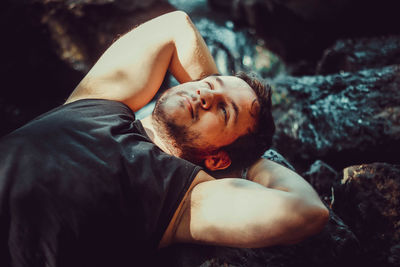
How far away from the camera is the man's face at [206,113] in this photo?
A: 2205 millimetres

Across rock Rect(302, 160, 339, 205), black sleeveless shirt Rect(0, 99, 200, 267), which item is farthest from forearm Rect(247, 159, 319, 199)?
rock Rect(302, 160, 339, 205)

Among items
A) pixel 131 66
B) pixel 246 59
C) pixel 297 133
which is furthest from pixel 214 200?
pixel 246 59

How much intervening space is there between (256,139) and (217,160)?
37cm

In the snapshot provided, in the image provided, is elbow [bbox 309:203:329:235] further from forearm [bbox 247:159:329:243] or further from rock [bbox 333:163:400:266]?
rock [bbox 333:163:400:266]

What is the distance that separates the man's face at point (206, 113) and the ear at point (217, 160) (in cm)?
8

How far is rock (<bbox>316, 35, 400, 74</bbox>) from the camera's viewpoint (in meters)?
5.07

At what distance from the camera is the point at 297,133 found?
3900 millimetres

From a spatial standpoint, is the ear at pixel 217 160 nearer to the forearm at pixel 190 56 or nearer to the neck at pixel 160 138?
the neck at pixel 160 138

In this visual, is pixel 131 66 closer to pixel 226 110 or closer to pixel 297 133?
pixel 226 110

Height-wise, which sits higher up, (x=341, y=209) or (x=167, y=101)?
(x=167, y=101)

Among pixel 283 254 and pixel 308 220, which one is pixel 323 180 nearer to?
pixel 283 254

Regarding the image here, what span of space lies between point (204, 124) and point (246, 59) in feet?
15.8

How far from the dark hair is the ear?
4 centimetres

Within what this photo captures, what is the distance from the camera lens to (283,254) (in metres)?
2.17
